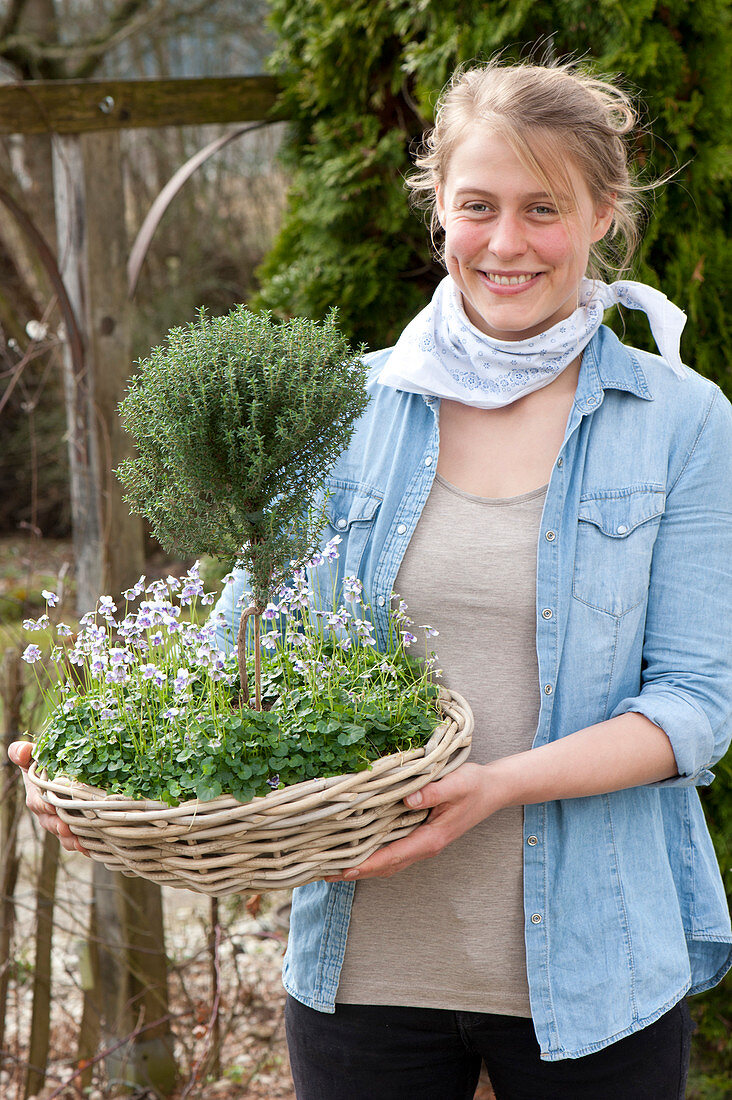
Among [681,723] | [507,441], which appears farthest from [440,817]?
[507,441]

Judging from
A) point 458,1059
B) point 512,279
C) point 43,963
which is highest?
point 512,279

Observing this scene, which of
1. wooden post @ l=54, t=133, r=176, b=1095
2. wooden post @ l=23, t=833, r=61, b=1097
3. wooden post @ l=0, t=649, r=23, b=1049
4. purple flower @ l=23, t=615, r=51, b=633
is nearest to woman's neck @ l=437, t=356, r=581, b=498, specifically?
purple flower @ l=23, t=615, r=51, b=633

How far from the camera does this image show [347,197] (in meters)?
2.90

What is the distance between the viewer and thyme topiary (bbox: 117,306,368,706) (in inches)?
50.4

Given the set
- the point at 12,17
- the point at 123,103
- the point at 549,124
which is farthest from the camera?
the point at 12,17

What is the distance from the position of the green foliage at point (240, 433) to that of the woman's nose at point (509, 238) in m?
0.30

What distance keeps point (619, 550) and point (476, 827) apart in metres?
0.49

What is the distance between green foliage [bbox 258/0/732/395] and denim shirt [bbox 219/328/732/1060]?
34.5 inches

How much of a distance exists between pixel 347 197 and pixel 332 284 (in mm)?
252

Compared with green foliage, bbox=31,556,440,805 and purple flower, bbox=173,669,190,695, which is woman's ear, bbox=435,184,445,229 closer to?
green foliage, bbox=31,556,440,805

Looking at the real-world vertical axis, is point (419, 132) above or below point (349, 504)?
above

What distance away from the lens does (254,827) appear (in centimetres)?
120

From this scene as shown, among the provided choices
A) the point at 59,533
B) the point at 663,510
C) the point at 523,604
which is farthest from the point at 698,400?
the point at 59,533

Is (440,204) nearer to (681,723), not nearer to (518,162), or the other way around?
(518,162)
